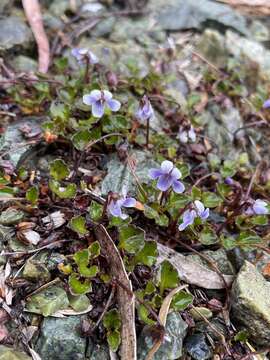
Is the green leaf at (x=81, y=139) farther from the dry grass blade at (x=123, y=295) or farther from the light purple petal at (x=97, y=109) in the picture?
the dry grass blade at (x=123, y=295)

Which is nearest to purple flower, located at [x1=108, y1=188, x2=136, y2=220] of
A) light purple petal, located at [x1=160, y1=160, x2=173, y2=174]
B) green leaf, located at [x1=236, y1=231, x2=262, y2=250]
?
light purple petal, located at [x1=160, y1=160, x2=173, y2=174]

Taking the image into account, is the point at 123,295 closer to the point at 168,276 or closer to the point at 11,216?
the point at 168,276

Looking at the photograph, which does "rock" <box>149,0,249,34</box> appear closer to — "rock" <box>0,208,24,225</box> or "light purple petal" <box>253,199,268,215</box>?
"light purple petal" <box>253,199,268,215</box>

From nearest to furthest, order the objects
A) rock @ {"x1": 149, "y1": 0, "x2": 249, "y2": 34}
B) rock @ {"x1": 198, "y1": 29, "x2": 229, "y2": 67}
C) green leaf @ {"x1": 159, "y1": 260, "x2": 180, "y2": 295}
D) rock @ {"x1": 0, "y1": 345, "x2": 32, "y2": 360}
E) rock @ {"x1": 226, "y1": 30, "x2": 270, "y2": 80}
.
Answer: rock @ {"x1": 0, "y1": 345, "x2": 32, "y2": 360}
green leaf @ {"x1": 159, "y1": 260, "x2": 180, "y2": 295}
rock @ {"x1": 226, "y1": 30, "x2": 270, "y2": 80}
rock @ {"x1": 198, "y1": 29, "x2": 229, "y2": 67}
rock @ {"x1": 149, "y1": 0, "x2": 249, "y2": 34}

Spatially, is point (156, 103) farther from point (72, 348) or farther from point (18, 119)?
point (72, 348)

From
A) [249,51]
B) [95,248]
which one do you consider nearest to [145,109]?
[95,248]

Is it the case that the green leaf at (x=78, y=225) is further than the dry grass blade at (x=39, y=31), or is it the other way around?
the dry grass blade at (x=39, y=31)

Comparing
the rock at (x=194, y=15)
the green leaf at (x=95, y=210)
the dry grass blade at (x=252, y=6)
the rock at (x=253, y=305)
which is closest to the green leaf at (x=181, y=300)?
the rock at (x=253, y=305)
